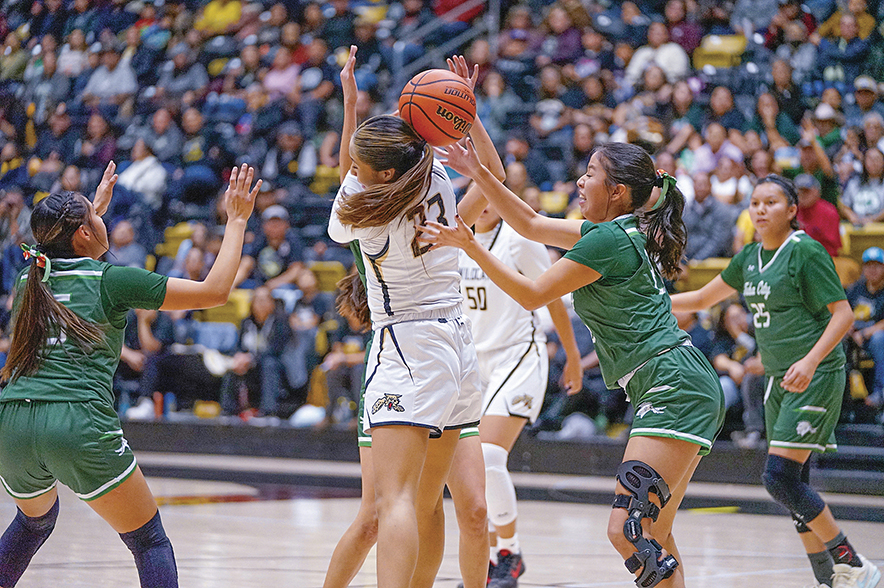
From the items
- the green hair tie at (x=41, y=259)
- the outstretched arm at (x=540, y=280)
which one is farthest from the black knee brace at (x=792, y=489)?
the green hair tie at (x=41, y=259)

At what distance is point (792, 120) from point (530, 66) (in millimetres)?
3445

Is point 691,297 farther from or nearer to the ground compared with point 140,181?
farther from the ground

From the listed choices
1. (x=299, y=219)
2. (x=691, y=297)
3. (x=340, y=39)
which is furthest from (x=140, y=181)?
(x=691, y=297)

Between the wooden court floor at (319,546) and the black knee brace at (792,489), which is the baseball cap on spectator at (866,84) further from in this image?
the black knee brace at (792,489)

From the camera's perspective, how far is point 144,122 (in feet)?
46.9

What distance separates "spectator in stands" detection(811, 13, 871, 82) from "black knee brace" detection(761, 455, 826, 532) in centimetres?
707

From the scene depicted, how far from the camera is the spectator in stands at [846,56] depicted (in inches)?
425

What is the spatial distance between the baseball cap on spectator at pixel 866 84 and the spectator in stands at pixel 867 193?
0.93m

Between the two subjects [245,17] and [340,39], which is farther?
[245,17]

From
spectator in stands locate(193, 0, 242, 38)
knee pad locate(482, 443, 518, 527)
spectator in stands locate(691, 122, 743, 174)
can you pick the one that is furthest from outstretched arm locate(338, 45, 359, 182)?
spectator in stands locate(193, 0, 242, 38)

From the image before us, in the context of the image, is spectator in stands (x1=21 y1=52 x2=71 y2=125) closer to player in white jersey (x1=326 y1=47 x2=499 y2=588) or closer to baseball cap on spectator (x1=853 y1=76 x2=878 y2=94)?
baseball cap on spectator (x1=853 y1=76 x2=878 y2=94)

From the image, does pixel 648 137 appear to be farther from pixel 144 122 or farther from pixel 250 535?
pixel 144 122

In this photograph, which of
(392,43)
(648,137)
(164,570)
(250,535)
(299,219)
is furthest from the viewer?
(392,43)

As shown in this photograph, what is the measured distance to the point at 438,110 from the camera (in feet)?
11.6
